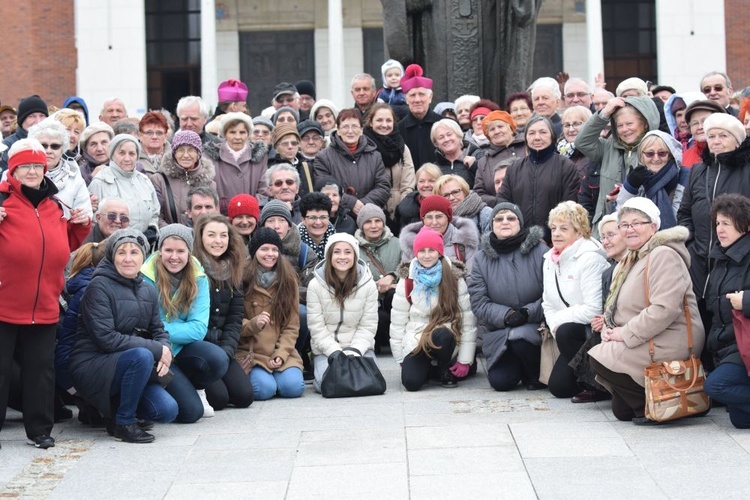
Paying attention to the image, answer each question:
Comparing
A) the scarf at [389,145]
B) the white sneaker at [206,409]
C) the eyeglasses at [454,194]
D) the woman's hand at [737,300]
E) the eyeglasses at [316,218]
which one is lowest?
the white sneaker at [206,409]

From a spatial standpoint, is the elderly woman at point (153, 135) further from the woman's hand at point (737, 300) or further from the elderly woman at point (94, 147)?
the woman's hand at point (737, 300)

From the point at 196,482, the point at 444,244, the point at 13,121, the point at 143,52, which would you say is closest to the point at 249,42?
the point at 143,52

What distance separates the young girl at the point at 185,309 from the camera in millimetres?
8836

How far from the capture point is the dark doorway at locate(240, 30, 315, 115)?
1566 inches

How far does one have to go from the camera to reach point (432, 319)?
387 inches

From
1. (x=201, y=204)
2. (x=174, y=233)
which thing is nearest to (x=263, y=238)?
(x=201, y=204)

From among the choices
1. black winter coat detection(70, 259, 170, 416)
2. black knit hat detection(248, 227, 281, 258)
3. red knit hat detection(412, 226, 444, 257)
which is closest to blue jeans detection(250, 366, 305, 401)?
black knit hat detection(248, 227, 281, 258)

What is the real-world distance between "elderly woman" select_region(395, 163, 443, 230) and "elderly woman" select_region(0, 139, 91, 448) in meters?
3.92

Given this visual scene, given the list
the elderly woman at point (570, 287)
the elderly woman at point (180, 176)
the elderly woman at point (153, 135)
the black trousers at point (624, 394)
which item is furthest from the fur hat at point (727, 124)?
the elderly woman at point (153, 135)

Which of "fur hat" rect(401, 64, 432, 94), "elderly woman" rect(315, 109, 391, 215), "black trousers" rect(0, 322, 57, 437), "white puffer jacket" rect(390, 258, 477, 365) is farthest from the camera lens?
"fur hat" rect(401, 64, 432, 94)

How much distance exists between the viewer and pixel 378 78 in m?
38.9

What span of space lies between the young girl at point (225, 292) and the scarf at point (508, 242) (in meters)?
1.96

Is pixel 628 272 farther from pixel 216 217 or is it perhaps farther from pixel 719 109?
pixel 216 217

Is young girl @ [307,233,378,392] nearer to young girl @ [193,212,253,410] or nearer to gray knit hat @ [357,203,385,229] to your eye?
young girl @ [193,212,253,410]
